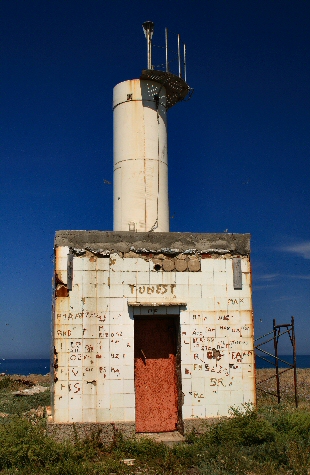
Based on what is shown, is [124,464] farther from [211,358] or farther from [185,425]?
[211,358]

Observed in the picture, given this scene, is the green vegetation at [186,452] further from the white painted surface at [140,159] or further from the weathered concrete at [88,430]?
the white painted surface at [140,159]

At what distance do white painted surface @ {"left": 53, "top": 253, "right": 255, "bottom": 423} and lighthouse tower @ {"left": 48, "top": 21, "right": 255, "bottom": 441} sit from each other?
0.07 feet

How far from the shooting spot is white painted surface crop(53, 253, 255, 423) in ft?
31.8

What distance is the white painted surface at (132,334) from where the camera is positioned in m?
9.69

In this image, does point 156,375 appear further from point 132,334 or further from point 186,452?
point 186,452

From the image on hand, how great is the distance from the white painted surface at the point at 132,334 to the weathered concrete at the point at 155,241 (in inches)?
8.8

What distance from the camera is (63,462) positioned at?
783cm

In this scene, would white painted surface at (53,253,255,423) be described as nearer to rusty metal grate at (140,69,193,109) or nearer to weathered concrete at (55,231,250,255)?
weathered concrete at (55,231,250,255)

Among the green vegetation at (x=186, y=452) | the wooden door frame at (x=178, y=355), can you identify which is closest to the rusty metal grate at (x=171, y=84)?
the wooden door frame at (x=178, y=355)

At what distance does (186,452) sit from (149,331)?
2.75m

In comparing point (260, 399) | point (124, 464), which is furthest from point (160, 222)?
point (260, 399)

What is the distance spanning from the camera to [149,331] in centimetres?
1057

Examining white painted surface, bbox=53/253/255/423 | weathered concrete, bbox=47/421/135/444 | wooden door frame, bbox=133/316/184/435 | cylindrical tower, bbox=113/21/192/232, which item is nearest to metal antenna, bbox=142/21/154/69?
cylindrical tower, bbox=113/21/192/232

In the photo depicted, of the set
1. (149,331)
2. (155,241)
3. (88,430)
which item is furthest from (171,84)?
(88,430)
